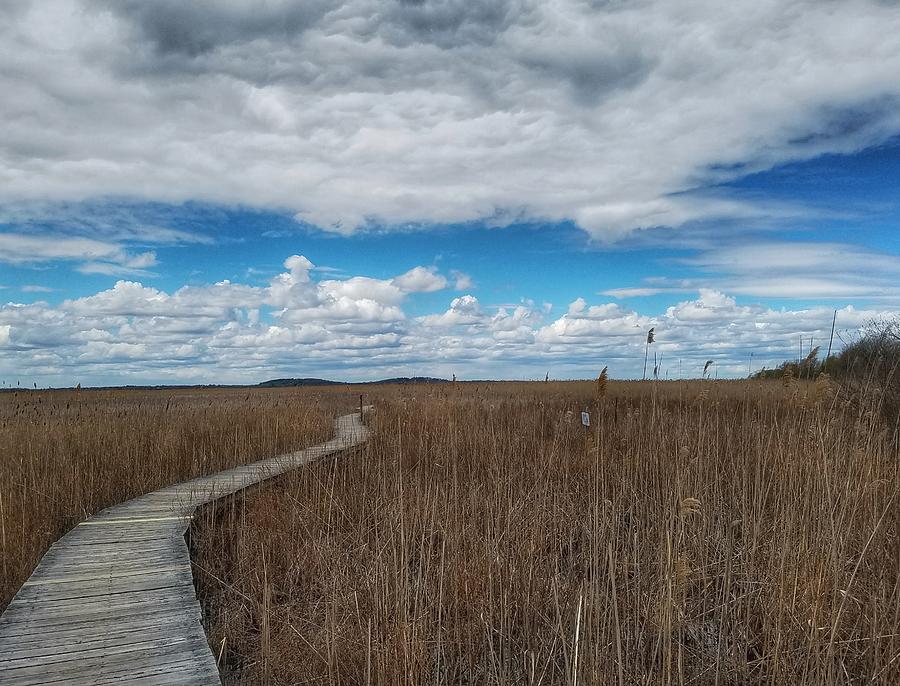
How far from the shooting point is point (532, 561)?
3.82 meters

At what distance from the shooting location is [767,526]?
470cm

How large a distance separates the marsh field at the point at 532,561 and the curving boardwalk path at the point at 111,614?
36 centimetres

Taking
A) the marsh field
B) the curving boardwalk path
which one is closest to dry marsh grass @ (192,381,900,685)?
the marsh field

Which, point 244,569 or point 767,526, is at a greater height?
point 767,526

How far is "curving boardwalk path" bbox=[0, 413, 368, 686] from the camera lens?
2.87 meters

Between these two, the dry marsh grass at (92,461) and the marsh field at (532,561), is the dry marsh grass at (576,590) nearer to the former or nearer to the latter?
the marsh field at (532,561)

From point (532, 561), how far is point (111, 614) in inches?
96.3

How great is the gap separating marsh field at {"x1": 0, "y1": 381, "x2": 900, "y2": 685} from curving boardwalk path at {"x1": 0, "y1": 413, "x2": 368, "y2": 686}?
1.18 feet

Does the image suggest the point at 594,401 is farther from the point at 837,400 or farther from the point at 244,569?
the point at 244,569

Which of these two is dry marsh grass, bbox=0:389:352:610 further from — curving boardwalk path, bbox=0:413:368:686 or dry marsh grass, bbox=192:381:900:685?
dry marsh grass, bbox=192:381:900:685

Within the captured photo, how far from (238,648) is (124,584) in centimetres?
83

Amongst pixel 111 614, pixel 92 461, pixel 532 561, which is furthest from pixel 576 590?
pixel 92 461

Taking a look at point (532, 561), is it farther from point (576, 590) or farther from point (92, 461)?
point (92, 461)

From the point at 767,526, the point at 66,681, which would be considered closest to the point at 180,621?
the point at 66,681
